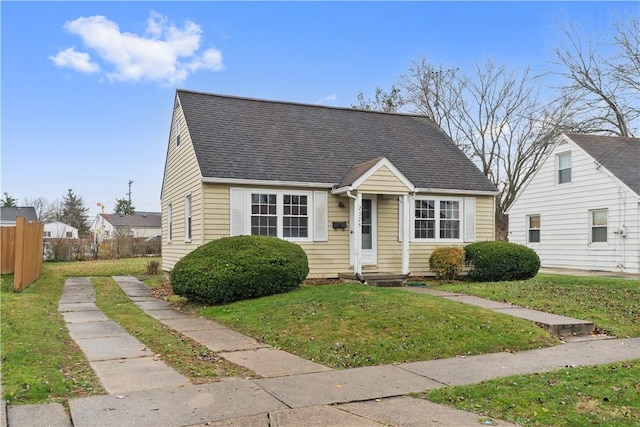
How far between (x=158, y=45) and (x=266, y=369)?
33.2 ft

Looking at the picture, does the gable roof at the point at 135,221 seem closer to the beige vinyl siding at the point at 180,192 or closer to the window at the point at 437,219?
the beige vinyl siding at the point at 180,192

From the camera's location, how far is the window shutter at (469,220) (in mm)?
16797

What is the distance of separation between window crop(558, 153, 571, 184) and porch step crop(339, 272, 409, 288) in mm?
11093

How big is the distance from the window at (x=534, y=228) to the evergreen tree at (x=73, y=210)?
216 ft

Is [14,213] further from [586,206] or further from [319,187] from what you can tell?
[586,206]

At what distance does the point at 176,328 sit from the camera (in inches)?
357

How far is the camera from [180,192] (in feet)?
55.3

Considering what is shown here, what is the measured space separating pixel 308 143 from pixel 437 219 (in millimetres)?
4838

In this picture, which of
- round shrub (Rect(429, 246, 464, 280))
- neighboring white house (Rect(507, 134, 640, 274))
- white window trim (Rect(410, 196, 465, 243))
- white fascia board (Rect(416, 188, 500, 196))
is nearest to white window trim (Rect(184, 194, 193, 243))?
white window trim (Rect(410, 196, 465, 243))

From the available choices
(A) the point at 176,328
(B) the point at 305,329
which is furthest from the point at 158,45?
(B) the point at 305,329

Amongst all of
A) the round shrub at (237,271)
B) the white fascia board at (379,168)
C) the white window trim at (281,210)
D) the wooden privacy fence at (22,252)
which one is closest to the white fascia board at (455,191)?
the white fascia board at (379,168)

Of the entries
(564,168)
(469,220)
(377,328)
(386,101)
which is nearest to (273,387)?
(377,328)

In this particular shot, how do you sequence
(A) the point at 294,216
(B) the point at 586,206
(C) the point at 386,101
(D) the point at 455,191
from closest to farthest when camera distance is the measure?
(A) the point at 294,216, (D) the point at 455,191, (B) the point at 586,206, (C) the point at 386,101

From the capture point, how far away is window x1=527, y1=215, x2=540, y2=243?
23672 mm
